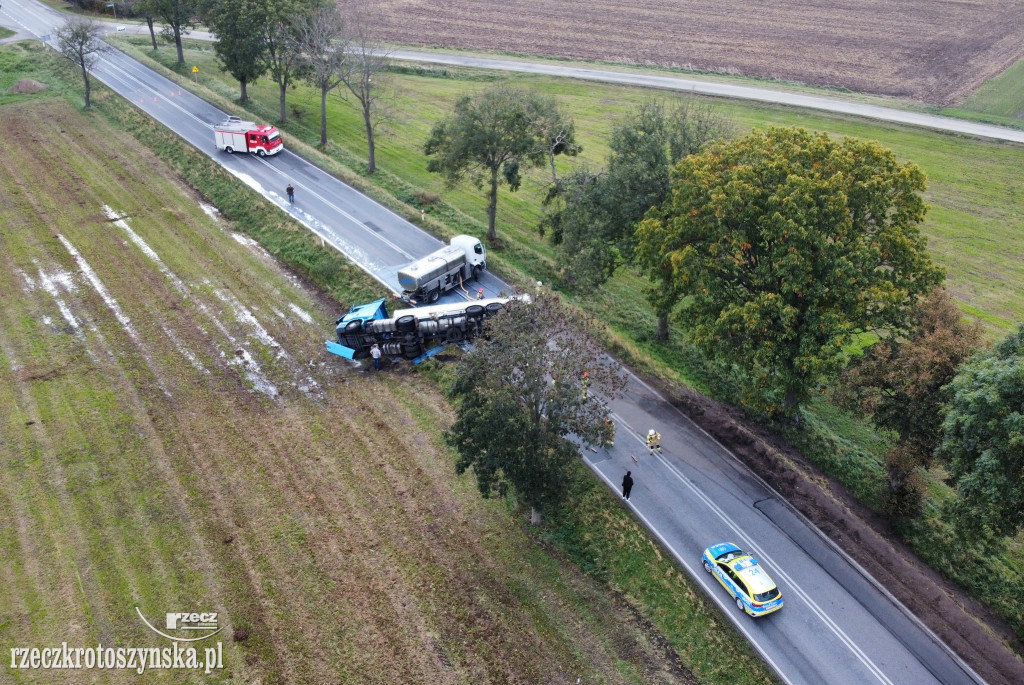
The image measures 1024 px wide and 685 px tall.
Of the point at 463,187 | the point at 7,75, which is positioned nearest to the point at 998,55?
the point at 463,187

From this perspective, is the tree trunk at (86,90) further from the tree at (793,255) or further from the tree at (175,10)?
the tree at (793,255)

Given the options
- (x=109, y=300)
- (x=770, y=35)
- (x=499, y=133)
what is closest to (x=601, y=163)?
(x=499, y=133)

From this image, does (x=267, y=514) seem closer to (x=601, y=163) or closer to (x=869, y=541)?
(x=869, y=541)

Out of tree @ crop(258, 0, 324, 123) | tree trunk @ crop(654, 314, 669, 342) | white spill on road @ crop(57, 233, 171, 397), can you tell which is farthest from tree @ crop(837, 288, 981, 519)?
tree @ crop(258, 0, 324, 123)

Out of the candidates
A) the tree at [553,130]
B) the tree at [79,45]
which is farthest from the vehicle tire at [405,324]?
the tree at [79,45]

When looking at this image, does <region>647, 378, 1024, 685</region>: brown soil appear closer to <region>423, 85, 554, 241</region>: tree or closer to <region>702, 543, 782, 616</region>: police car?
<region>702, 543, 782, 616</region>: police car

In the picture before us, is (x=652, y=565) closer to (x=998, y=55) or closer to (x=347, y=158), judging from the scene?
(x=347, y=158)
